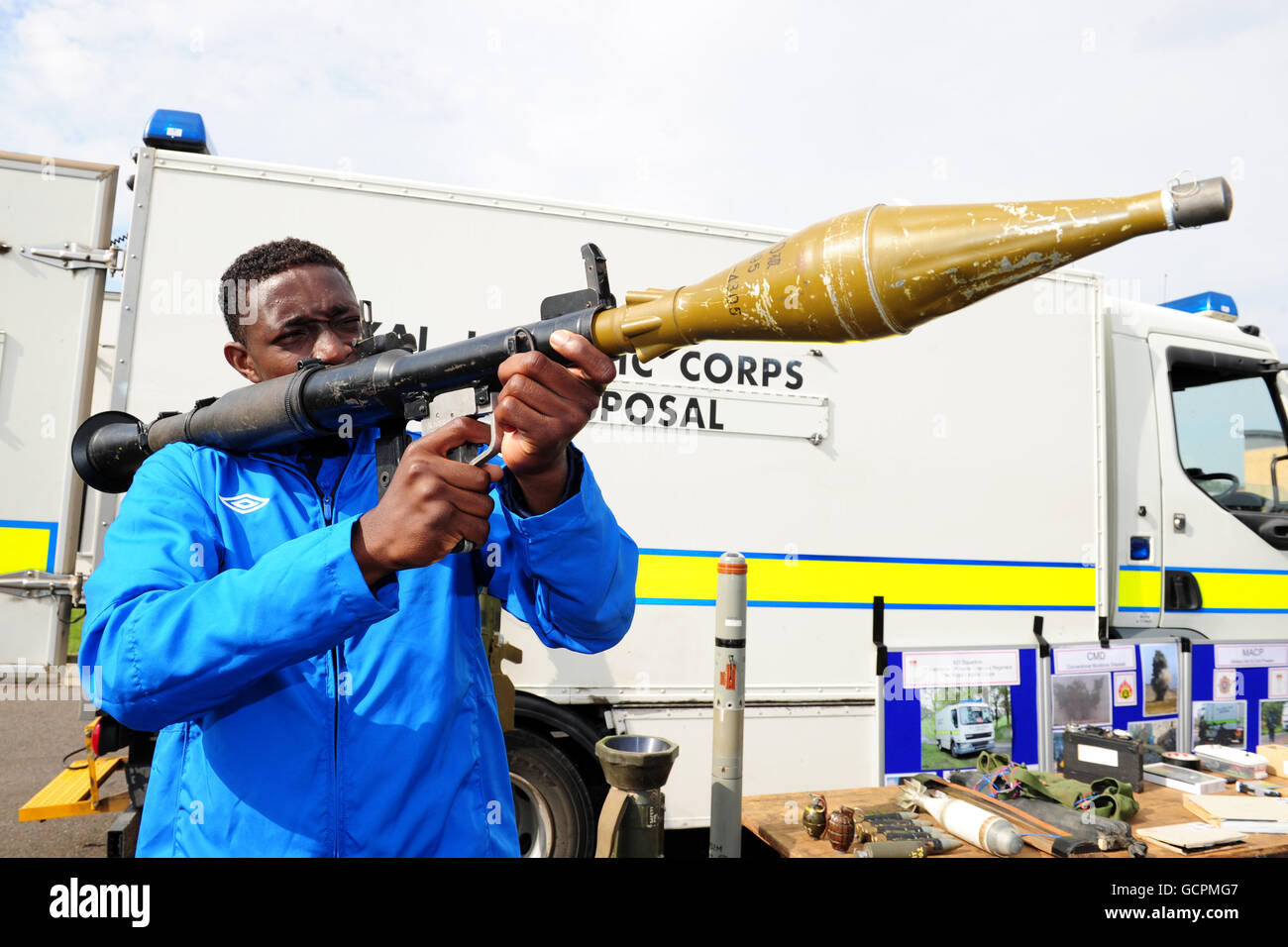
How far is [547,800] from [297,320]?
121 inches

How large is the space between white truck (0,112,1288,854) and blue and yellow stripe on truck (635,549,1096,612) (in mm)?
16

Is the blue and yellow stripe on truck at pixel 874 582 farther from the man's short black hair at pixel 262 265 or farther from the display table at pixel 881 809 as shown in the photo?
the man's short black hair at pixel 262 265

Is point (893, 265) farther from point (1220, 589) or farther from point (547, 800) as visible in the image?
point (1220, 589)

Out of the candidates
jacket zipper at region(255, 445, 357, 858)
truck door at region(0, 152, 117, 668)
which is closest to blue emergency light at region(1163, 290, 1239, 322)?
jacket zipper at region(255, 445, 357, 858)

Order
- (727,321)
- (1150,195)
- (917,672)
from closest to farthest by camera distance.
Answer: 1. (1150,195)
2. (727,321)
3. (917,672)

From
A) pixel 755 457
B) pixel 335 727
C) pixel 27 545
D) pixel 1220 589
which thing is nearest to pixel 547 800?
pixel 755 457

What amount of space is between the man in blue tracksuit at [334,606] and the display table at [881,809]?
5.32 ft

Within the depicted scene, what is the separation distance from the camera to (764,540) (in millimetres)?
4223

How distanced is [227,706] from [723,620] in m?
2.47

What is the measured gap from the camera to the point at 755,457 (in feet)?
13.9

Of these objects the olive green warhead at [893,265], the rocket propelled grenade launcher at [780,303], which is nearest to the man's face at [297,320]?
the rocket propelled grenade launcher at [780,303]

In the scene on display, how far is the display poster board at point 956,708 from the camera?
4.32 m
